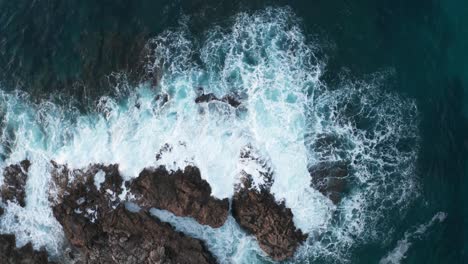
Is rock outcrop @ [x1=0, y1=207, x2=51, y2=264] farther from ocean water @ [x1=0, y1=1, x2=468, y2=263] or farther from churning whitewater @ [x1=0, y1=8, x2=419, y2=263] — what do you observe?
ocean water @ [x1=0, y1=1, x2=468, y2=263]

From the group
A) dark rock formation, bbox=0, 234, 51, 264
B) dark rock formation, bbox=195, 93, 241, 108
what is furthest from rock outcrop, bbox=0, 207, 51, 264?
dark rock formation, bbox=195, 93, 241, 108

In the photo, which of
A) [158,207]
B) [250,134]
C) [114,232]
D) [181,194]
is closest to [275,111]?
[250,134]

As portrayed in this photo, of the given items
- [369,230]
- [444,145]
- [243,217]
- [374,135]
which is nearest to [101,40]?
[243,217]

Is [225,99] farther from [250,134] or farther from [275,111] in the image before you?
[275,111]

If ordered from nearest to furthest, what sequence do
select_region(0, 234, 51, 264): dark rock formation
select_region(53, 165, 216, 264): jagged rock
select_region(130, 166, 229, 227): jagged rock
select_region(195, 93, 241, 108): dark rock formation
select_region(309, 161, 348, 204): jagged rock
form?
1. select_region(130, 166, 229, 227): jagged rock
2. select_region(53, 165, 216, 264): jagged rock
3. select_region(309, 161, 348, 204): jagged rock
4. select_region(195, 93, 241, 108): dark rock formation
5. select_region(0, 234, 51, 264): dark rock formation

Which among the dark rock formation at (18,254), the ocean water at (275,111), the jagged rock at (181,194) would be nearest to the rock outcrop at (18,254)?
the dark rock formation at (18,254)

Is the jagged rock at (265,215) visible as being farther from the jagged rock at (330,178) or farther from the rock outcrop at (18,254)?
the rock outcrop at (18,254)

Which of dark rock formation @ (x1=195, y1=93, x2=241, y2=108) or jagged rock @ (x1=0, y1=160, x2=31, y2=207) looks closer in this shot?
dark rock formation @ (x1=195, y1=93, x2=241, y2=108)
